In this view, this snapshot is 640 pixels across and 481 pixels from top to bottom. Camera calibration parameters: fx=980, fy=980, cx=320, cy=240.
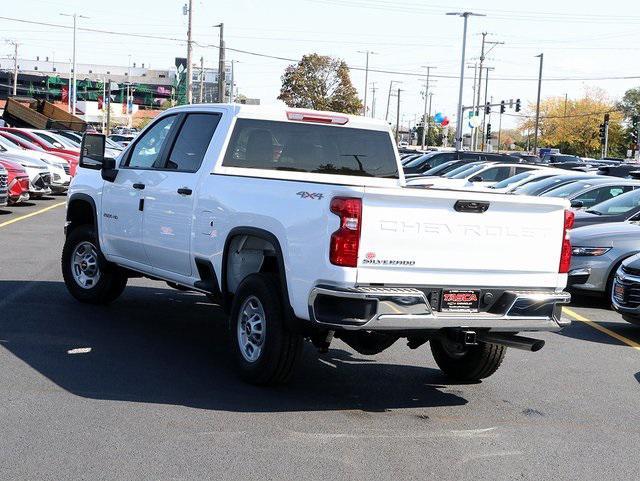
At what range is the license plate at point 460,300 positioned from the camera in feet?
22.6

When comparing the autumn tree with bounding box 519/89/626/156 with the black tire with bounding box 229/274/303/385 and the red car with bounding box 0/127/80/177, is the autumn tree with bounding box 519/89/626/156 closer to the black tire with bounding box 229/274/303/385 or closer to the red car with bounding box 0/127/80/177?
the red car with bounding box 0/127/80/177

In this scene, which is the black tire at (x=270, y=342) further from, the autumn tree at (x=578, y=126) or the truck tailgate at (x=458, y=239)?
the autumn tree at (x=578, y=126)

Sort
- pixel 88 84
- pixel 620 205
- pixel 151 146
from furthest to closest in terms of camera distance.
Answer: pixel 88 84 < pixel 620 205 < pixel 151 146

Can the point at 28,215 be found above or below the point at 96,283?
below

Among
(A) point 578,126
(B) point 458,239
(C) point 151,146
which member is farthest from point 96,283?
(A) point 578,126

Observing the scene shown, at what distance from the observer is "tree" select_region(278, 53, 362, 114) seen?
90.5m

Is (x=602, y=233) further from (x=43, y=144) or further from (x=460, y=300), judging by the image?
(x=43, y=144)

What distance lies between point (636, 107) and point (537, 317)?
473ft

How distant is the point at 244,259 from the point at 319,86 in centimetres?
8495

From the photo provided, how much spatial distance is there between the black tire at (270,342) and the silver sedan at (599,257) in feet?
20.8

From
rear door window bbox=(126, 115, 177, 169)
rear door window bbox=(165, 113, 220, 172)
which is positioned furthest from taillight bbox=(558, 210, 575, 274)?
rear door window bbox=(126, 115, 177, 169)

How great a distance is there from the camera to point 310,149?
9.01 meters

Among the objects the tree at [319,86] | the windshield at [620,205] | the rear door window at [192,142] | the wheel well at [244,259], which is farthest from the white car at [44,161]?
the tree at [319,86]

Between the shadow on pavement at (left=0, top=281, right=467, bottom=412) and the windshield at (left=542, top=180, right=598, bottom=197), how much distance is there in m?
9.42
